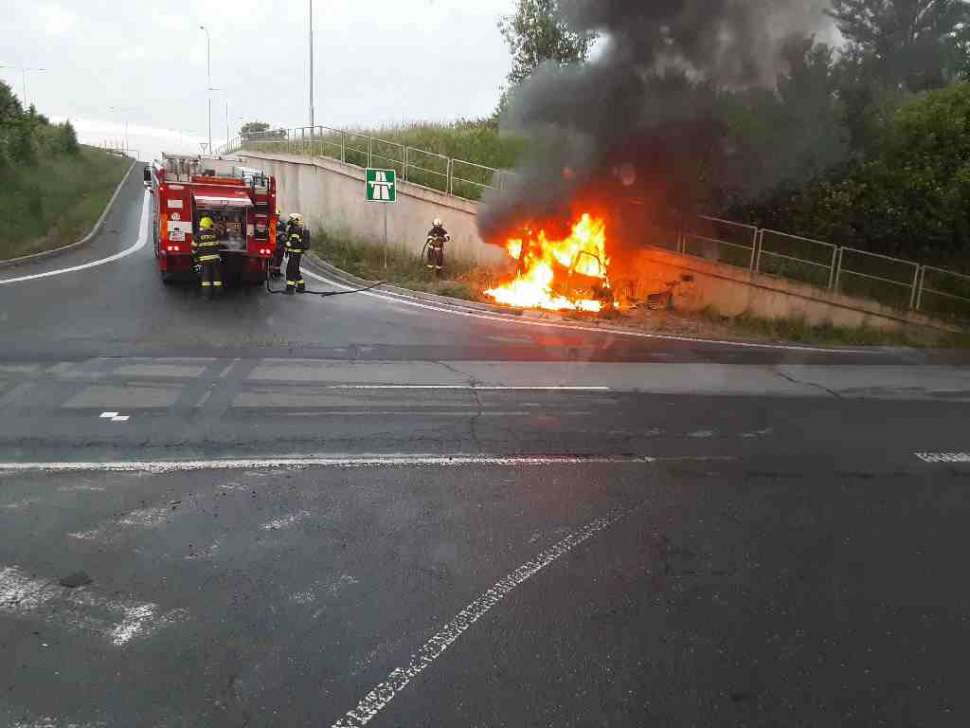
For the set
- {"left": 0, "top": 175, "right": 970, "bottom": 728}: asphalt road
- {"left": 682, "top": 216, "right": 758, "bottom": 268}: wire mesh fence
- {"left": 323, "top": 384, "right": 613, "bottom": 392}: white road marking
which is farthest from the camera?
{"left": 682, "top": 216, "right": 758, "bottom": 268}: wire mesh fence

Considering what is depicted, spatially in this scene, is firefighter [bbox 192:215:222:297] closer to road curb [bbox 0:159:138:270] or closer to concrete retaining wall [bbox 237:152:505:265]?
road curb [bbox 0:159:138:270]

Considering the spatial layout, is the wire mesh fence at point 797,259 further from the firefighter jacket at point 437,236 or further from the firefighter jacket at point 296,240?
the firefighter jacket at point 296,240

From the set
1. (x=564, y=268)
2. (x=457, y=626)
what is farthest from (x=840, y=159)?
(x=457, y=626)

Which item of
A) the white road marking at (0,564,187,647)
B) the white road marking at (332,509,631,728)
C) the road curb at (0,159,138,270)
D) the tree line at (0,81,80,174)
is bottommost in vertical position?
the white road marking at (0,564,187,647)

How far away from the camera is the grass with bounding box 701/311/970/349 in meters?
13.9

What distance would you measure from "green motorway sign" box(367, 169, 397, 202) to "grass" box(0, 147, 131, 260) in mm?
7821

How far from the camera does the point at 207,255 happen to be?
13.2m

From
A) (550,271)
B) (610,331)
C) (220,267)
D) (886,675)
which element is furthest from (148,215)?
(886,675)

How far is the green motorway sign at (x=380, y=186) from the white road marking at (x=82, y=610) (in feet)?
39.7

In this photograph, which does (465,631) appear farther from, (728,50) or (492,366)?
(728,50)

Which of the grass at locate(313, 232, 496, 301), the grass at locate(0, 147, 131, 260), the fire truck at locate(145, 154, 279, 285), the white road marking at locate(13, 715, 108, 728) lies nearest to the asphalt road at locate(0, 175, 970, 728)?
the white road marking at locate(13, 715, 108, 728)

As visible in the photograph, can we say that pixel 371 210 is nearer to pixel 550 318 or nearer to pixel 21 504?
pixel 550 318

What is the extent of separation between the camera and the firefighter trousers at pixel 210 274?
1316 centimetres

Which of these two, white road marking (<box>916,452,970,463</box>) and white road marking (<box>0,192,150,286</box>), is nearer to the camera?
white road marking (<box>916,452,970,463</box>)
